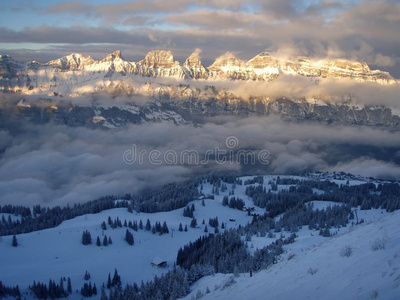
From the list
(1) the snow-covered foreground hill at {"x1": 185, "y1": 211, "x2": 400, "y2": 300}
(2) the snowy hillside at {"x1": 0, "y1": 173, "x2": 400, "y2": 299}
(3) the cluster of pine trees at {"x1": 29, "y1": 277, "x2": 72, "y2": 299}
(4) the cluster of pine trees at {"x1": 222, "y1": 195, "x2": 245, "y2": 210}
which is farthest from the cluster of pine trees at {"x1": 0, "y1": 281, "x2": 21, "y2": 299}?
(4) the cluster of pine trees at {"x1": 222, "y1": 195, "x2": 245, "y2": 210}

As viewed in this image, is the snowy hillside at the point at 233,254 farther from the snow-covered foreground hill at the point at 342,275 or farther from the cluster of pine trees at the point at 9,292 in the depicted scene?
the cluster of pine trees at the point at 9,292

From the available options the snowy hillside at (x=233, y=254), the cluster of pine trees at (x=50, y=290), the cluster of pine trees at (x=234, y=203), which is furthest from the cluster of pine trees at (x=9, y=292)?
the cluster of pine trees at (x=234, y=203)

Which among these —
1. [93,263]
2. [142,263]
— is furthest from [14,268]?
[142,263]

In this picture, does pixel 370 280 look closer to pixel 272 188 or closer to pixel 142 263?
pixel 142 263

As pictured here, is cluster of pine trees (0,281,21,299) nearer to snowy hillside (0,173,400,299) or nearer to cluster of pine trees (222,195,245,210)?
snowy hillside (0,173,400,299)

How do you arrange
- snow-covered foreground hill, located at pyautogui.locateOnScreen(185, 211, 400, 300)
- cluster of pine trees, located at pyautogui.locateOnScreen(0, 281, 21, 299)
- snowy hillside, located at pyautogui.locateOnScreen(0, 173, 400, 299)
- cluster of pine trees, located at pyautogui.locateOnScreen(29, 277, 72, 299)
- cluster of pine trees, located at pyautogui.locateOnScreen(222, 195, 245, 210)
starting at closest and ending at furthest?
snow-covered foreground hill, located at pyautogui.locateOnScreen(185, 211, 400, 300) → snowy hillside, located at pyautogui.locateOnScreen(0, 173, 400, 299) → cluster of pine trees, located at pyautogui.locateOnScreen(0, 281, 21, 299) → cluster of pine trees, located at pyautogui.locateOnScreen(29, 277, 72, 299) → cluster of pine trees, located at pyautogui.locateOnScreen(222, 195, 245, 210)

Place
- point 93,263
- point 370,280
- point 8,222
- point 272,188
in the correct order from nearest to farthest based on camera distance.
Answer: point 370,280, point 93,263, point 8,222, point 272,188

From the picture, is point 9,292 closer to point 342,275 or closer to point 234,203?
point 342,275
